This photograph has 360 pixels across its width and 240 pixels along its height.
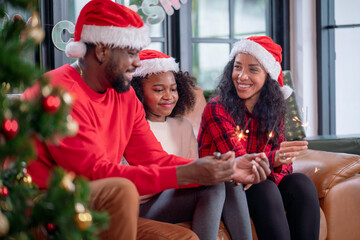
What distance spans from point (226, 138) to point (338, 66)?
2.27 meters

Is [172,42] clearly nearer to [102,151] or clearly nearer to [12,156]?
[102,151]

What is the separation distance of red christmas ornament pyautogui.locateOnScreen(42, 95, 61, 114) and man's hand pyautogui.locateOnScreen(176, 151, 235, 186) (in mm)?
790

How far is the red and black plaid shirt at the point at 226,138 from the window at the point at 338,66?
1840 mm

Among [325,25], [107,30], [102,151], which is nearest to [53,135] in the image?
[102,151]

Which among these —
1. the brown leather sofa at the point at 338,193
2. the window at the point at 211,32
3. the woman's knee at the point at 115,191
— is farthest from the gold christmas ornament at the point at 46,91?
the window at the point at 211,32

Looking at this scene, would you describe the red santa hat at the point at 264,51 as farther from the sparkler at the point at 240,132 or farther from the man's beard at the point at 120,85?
the man's beard at the point at 120,85

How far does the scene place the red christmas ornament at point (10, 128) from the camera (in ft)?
2.44

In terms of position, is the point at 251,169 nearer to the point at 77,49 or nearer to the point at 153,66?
the point at 153,66

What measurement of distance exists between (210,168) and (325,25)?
2722 millimetres

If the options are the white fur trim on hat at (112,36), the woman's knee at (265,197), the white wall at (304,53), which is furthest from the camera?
the white wall at (304,53)

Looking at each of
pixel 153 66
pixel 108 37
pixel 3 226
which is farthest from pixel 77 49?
pixel 3 226

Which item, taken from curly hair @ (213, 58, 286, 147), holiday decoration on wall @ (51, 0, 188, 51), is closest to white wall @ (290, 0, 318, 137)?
holiday decoration on wall @ (51, 0, 188, 51)

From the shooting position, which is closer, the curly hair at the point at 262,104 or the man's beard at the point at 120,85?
the man's beard at the point at 120,85

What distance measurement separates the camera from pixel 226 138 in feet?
6.59
